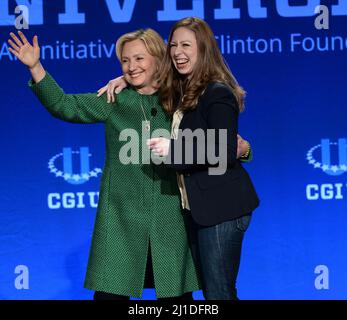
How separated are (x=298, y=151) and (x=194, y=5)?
88 centimetres

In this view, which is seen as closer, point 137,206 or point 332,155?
point 137,206

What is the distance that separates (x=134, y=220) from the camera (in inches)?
124

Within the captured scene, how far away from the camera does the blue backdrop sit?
4168mm

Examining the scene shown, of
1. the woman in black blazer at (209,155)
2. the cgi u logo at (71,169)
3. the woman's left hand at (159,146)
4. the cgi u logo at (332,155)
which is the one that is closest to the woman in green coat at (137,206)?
the woman in black blazer at (209,155)

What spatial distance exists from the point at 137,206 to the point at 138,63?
53 centimetres

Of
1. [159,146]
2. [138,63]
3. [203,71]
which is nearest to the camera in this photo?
[159,146]

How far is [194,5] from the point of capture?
4.14m

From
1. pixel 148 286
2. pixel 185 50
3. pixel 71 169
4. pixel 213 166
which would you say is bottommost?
pixel 148 286

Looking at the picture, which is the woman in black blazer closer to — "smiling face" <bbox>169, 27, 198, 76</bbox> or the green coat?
"smiling face" <bbox>169, 27, 198, 76</bbox>

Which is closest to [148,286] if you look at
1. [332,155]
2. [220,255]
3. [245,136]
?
[220,255]

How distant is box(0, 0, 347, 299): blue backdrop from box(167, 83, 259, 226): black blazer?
133cm

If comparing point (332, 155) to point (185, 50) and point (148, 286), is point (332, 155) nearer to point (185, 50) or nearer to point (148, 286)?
point (148, 286)

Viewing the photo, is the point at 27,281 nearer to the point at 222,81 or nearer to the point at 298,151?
the point at 298,151

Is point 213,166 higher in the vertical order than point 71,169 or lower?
lower
